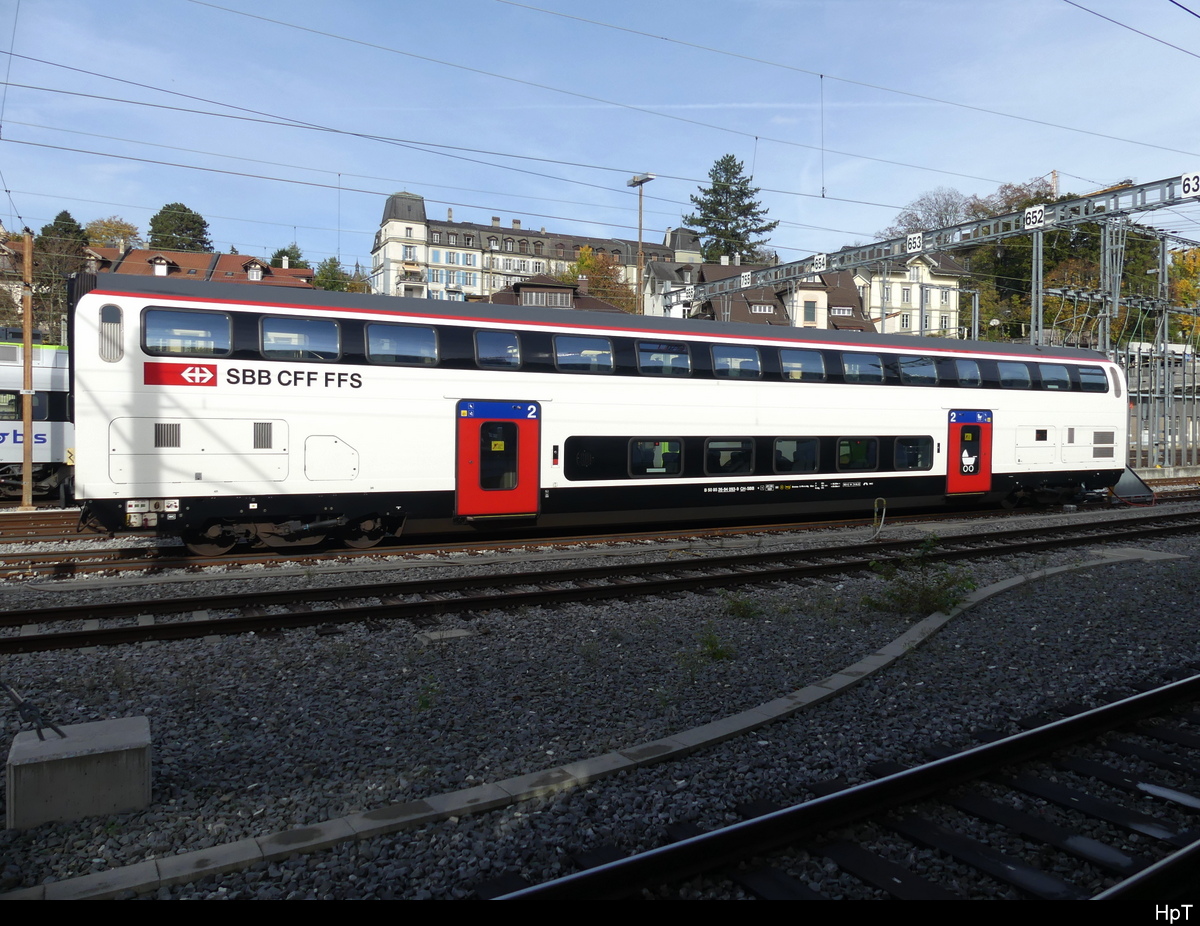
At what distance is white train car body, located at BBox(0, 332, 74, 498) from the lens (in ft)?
70.1

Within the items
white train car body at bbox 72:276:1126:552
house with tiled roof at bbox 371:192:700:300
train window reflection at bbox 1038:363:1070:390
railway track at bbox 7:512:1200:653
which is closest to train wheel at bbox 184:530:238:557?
white train car body at bbox 72:276:1126:552

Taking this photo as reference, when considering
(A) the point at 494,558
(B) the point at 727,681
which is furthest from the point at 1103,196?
(B) the point at 727,681

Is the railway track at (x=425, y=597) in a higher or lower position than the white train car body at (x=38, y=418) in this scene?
lower

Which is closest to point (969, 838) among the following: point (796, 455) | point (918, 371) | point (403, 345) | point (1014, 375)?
point (403, 345)

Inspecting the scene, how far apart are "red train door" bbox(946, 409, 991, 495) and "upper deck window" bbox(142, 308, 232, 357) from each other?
13.8 m

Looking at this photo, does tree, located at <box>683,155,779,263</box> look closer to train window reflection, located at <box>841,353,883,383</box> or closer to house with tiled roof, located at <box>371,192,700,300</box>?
house with tiled roof, located at <box>371,192,700,300</box>

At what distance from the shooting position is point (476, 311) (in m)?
12.7

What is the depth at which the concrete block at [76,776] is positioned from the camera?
4105mm

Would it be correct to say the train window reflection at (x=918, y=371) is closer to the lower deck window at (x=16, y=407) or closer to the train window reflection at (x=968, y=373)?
A: the train window reflection at (x=968, y=373)

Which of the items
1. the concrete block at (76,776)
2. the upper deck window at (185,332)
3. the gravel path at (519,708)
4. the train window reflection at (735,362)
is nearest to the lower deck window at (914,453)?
the train window reflection at (735,362)

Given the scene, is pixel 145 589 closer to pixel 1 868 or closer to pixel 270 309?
pixel 270 309

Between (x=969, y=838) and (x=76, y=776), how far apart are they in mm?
4449

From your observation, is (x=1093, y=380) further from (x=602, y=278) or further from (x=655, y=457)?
(x=602, y=278)

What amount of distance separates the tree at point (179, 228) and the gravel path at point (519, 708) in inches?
3567
